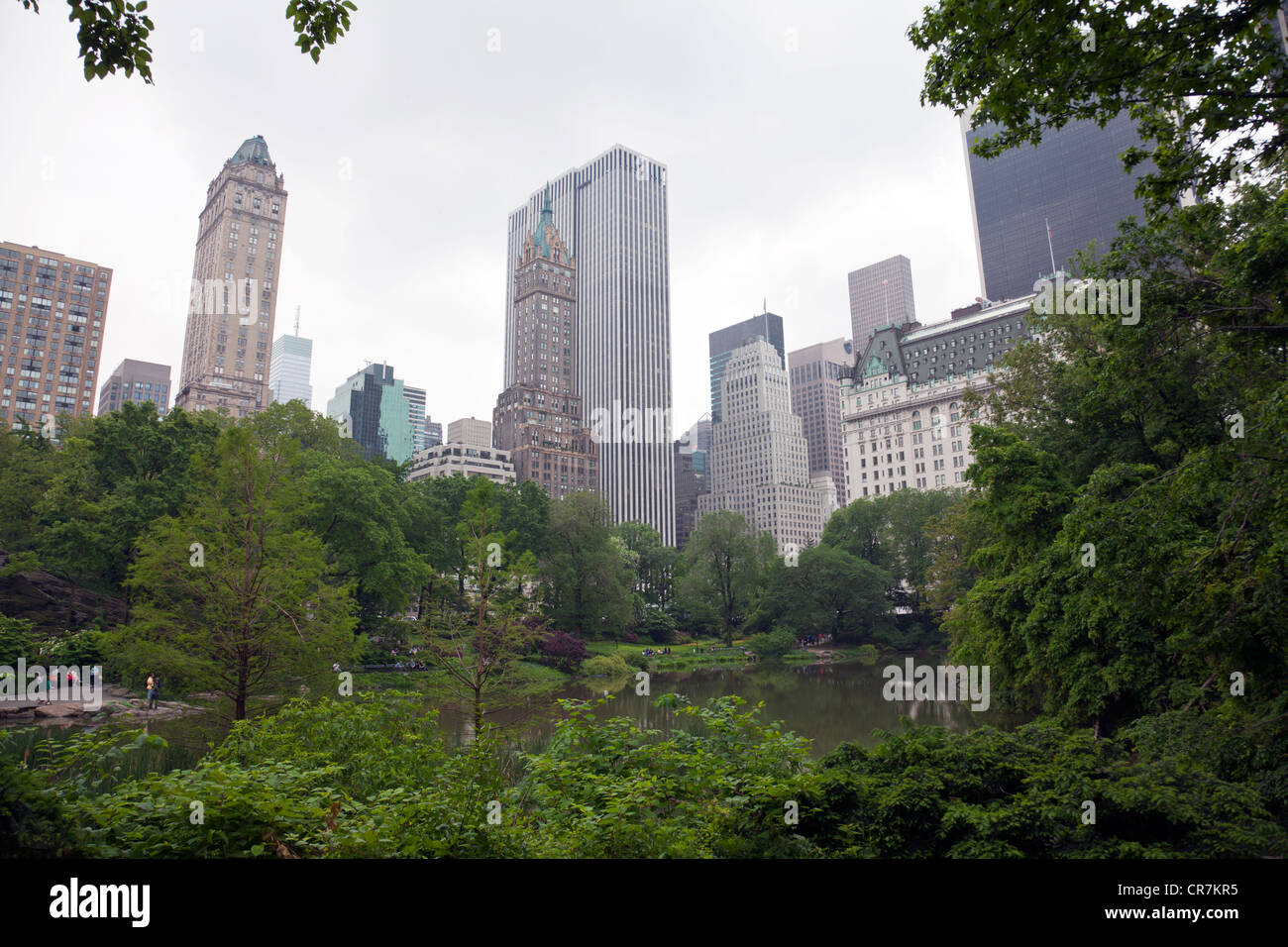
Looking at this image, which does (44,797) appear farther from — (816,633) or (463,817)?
(816,633)

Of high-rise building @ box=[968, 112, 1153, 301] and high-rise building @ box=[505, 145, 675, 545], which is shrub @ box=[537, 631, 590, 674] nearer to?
high-rise building @ box=[505, 145, 675, 545]

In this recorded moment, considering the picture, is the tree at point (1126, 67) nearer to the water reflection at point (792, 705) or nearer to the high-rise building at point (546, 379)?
the water reflection at point (792, 705)

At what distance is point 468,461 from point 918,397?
75.5 meters

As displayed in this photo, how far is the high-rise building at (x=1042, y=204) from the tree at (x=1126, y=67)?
14253 centimetres

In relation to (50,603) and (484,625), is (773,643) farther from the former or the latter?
(484,625)

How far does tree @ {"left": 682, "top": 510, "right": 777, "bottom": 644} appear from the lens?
63.5m

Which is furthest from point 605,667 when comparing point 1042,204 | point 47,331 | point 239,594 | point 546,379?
point 1042,204

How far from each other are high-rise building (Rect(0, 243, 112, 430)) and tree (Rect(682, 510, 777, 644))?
81.1 m

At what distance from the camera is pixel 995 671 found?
64.1 ft

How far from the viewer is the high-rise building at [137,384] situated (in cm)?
14662

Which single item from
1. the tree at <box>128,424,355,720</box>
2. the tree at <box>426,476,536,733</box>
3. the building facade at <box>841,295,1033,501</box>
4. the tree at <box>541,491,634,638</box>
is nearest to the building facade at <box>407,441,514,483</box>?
the building facade at <box>841,295,1033,501</box>

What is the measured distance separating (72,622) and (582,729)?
32.8m

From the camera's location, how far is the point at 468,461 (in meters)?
121
